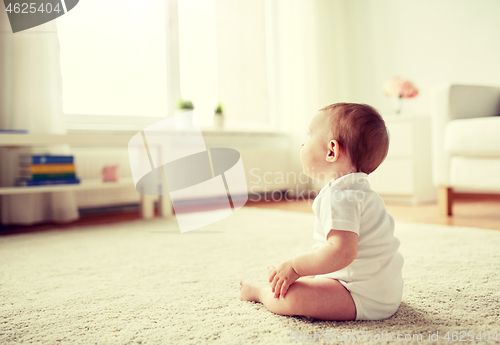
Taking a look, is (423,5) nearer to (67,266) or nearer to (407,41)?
(407,41)

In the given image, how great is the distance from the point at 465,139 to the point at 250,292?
5.18 feet

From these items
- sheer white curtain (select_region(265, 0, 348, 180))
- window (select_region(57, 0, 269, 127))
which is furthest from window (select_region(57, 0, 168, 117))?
sheer white curtain (select_region(265, 0, 348, 180))

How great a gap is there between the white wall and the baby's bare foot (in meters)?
3.14

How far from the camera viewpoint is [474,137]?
187 centimetres

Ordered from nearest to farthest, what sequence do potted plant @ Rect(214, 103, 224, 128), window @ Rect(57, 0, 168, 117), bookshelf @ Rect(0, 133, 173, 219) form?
bookshelf @ Rect(0, 133, 173, 219), window @ Rect(57, 0, 168, 117), potted plant @ Rect(214, 103, 224, 128)

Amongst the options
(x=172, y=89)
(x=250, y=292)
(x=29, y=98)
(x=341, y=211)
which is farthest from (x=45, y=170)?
(x=341, y=211)

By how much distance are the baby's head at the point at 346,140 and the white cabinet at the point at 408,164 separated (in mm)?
2424

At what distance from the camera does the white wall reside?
3.13 m

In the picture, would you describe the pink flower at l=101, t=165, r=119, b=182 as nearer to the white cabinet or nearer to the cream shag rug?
the cream shag rug

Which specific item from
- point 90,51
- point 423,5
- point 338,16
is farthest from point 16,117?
point 423,5

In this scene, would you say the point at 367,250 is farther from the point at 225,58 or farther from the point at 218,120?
the point at 225,58

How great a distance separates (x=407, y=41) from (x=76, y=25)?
2893 mm

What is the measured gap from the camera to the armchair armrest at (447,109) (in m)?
2.07

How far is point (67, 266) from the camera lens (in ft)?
4.03
